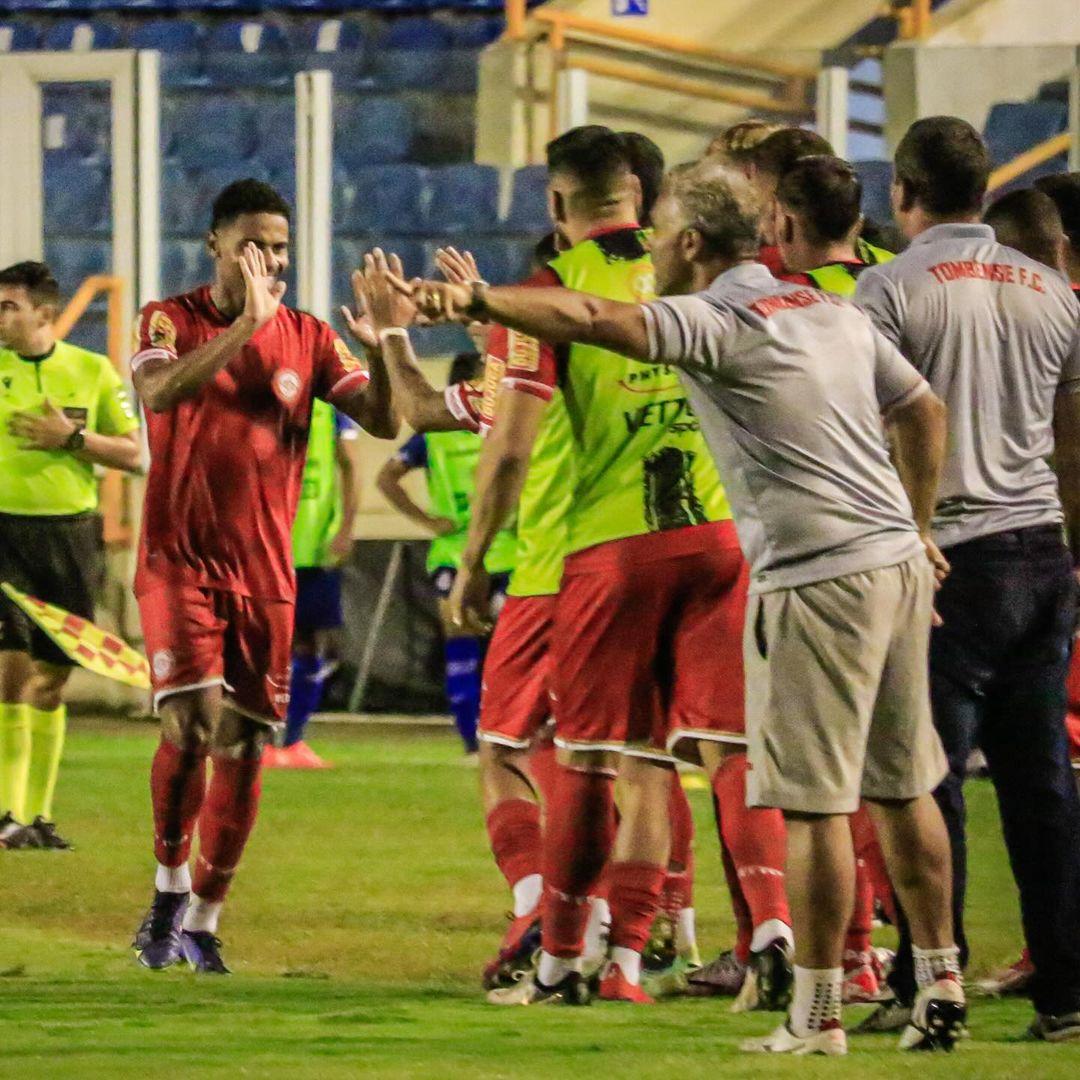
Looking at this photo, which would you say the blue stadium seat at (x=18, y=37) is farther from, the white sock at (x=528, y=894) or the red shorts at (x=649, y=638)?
the red shorts at (x=649, y=638)

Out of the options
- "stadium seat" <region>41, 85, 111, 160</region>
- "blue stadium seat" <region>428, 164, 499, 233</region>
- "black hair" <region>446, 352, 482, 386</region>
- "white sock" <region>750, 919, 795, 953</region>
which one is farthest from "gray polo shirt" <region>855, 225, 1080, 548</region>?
"stadium seat" <region>41, 85, 111, 160</region>

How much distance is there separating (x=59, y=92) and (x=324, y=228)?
6.65 feet

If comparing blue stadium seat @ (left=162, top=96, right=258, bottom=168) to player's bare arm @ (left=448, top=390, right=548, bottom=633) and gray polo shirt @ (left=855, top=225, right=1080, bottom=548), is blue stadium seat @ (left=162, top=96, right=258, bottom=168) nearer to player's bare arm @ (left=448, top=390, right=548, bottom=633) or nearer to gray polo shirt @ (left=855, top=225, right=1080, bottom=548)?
player's bare arm @ (left=448, top=390, right=548, bottom=633)

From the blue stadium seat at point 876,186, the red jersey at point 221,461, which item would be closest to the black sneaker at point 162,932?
the red jersey at point 221,461

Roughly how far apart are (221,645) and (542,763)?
3.21ft

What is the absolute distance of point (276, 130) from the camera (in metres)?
16.8

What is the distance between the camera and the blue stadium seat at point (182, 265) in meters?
16.1

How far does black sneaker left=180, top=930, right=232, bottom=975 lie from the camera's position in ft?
21.5

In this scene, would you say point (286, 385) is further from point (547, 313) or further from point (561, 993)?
point (547, 313)

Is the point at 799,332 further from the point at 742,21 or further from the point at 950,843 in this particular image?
the point at 742,21

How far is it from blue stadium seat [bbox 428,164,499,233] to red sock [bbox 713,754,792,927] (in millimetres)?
10249

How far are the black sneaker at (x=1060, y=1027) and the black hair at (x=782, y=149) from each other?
6.66 feet

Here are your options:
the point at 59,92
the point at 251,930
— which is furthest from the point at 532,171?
the point at 251,930

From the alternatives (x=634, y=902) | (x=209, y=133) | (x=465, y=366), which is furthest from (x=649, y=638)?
(x=209, y=133)
